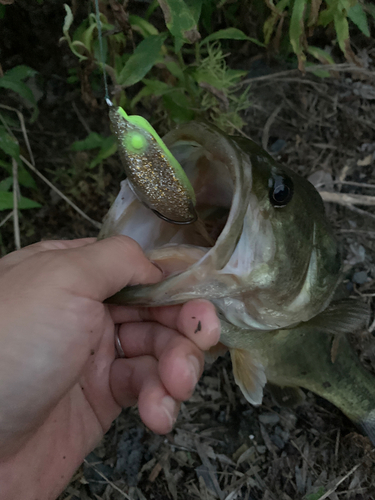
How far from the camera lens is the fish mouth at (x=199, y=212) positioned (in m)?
1.00

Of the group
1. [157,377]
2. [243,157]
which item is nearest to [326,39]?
[243,157]

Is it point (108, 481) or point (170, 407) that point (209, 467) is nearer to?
point (108, 481)

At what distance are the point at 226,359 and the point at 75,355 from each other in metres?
1.39

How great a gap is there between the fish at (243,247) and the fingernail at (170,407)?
12.9 inches

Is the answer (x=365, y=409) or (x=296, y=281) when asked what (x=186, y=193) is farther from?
(x=365, y=409)

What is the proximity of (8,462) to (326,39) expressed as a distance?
2.98 m

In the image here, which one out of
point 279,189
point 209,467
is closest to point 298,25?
point 279,189

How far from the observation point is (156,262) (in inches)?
44.7

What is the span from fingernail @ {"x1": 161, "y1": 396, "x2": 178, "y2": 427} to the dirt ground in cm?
111

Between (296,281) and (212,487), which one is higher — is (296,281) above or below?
above

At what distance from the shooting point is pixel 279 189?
3.61 feet

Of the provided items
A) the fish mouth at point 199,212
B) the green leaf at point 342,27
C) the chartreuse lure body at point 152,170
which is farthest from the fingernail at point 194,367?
the green leaf at point 342,27

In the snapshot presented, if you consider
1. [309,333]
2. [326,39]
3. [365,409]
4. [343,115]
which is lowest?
[365,409]

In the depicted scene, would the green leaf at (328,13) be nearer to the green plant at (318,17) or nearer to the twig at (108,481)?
the green plant at (318,17)
